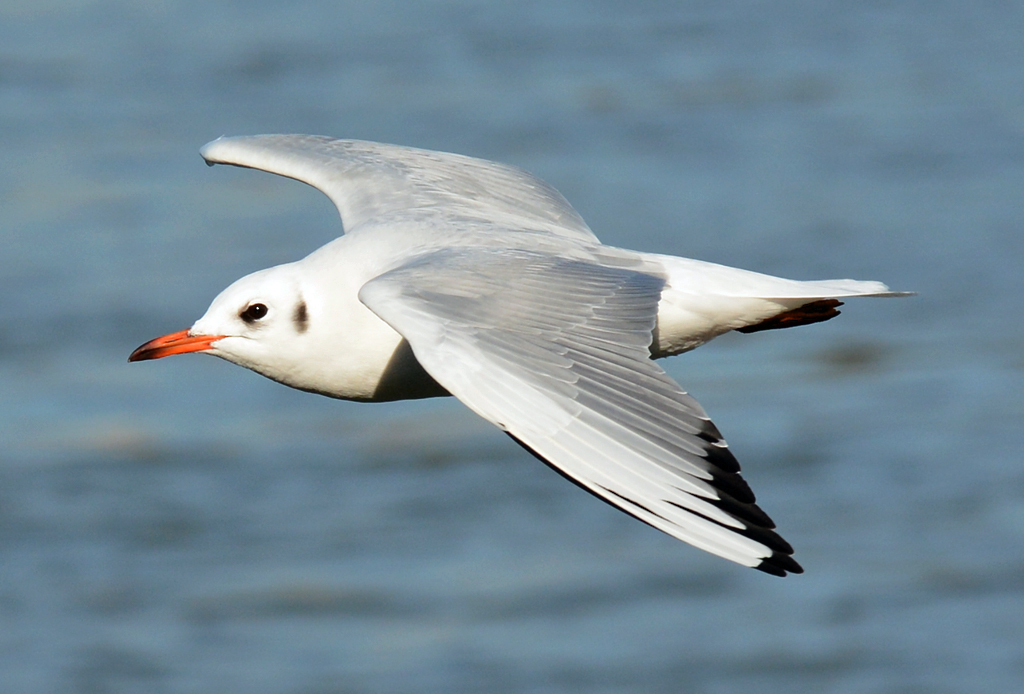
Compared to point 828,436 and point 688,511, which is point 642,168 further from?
point 688,511

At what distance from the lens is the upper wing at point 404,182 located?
288 inches

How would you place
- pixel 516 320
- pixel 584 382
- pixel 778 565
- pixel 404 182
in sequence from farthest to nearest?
pixel 404 182
pixel 516 320
pixel 584 382
pixel 778 565

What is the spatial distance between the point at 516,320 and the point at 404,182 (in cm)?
211

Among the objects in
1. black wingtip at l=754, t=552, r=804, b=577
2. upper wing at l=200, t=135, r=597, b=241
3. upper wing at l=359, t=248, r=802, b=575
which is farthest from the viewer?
upper wing at l=200, t=135, r=597, b=241

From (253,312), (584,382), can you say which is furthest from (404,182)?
(584,382)

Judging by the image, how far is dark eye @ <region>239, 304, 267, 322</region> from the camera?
6.50 metres

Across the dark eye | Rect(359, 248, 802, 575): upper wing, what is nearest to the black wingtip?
Rect(359, 248, 802, 575): upper wing

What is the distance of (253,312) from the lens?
256 inches

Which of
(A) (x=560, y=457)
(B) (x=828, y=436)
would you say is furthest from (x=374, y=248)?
(B) (x=828, y=436)

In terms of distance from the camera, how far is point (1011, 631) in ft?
49.5

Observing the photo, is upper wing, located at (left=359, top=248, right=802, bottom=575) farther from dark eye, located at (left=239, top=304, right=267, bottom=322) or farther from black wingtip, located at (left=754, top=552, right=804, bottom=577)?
dark eye, located at (left=239, top=304, right=267, bottom=322)

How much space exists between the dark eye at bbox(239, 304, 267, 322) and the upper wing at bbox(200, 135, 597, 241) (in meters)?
0.75

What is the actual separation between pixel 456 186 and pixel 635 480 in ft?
9.80

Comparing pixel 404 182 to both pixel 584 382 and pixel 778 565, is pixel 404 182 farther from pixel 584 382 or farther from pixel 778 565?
pixel 778 565
